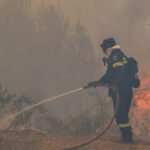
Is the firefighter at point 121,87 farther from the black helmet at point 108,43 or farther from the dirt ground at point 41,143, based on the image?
the dirt ground at point 41,143

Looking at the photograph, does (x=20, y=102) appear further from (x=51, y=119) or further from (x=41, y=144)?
(x=41, y=144)

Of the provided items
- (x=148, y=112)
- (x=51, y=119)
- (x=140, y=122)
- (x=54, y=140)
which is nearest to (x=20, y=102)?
(x=51, y=119)

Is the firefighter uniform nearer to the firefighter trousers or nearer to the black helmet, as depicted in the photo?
the firefighter trousers

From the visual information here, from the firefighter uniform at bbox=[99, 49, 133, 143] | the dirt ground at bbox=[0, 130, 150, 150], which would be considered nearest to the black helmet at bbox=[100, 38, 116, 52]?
the firefighter uniform at bbox=[99, 49, 133, 143]

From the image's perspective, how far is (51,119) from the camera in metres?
10.5

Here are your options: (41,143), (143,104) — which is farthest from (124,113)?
(143,104)

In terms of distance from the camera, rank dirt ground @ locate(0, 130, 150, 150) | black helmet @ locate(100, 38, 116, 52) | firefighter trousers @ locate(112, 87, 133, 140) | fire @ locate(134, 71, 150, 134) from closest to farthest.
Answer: dirt ground @ locate(0, 130, 150, 150) → firefighter trousers @ locate(112, 87, 133, 140) → black helmet @ locate(100, 38, 116, 52) → fire @ locate(134, 71, 150, 134)

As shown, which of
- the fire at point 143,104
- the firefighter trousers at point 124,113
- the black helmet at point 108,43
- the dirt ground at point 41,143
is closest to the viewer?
→ the dirt ground at point 41,143

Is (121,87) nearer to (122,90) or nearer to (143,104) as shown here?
(122,90)

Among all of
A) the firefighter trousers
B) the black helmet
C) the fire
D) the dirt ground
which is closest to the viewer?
the dirt ground

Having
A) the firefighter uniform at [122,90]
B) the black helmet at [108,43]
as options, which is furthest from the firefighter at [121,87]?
the black helmet at [108,43]

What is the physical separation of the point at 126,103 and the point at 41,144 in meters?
2.46

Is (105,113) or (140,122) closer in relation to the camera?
(105,113)

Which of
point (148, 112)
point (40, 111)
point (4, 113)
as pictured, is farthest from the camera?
point (148, 112)
